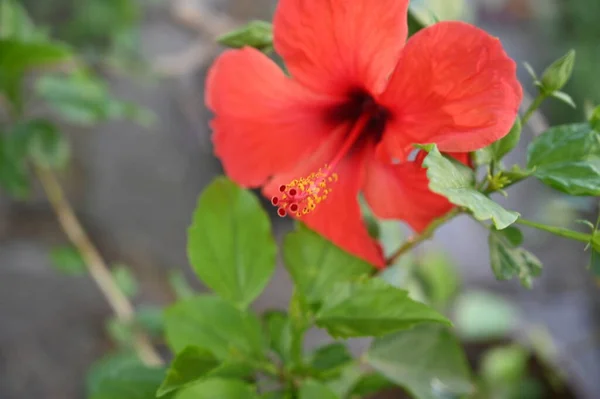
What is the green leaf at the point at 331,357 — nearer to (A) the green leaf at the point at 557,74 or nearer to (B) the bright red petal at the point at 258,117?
(B) the bright red petal at the point at 258,117

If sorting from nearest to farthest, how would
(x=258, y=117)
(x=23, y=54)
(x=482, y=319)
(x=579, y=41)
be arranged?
(x=258, y=117), (x=23, y=54), (x=482, y=319), (x=579, y=41)

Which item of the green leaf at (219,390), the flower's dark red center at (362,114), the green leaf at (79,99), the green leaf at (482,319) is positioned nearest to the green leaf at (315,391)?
the green leaf at (219,390)

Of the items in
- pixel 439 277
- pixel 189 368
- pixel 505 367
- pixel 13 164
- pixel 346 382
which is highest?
pixel 189 368

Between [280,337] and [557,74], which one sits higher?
[557,74]

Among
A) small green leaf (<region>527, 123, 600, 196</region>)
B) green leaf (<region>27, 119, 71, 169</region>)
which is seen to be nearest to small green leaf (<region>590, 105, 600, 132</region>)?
small green leaf (<region>527, 123, 600, 196</region>)

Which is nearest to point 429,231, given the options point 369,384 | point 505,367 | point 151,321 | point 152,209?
point 369,384

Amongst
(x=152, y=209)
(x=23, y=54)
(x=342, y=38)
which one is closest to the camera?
(x=342, y=38)

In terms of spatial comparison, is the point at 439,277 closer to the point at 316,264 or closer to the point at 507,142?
the point at 316,264
